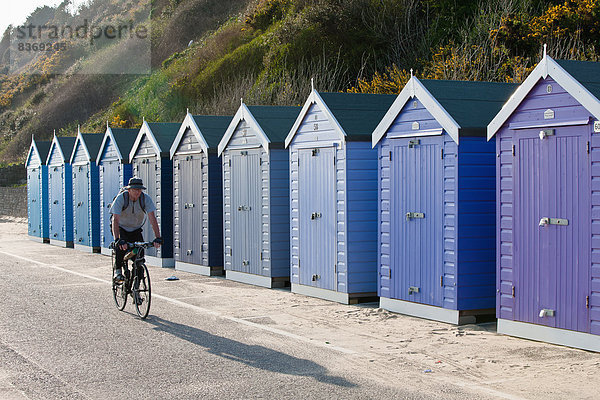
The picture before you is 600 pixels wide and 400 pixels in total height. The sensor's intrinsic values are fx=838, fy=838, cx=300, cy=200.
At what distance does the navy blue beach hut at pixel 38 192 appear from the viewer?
2752cm

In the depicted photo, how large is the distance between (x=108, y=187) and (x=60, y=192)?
4.34m

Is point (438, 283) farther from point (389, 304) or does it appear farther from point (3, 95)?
point (3, 95)

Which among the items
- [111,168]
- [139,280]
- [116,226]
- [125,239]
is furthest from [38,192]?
[139,280]

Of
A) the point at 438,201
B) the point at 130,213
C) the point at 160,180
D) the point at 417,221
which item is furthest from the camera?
the point at 160,180

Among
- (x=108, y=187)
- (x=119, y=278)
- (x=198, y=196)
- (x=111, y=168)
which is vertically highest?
(x=111, y=168)

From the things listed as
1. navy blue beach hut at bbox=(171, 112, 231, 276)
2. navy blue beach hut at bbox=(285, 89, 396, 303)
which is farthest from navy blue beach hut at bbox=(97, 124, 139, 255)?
navy blue beach hut at bbox=(285, 89, 396, 303)

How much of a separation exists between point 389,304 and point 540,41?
1366 cm

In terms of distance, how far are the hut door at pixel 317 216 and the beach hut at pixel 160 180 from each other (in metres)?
6.03

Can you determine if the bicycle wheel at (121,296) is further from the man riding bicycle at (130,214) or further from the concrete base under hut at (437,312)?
the concrete base under hut at (437,312)

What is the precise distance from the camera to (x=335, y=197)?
12656 millimetres

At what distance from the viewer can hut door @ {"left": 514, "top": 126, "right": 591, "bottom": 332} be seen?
8617mm

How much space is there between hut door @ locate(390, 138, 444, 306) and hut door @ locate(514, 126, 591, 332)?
137cm

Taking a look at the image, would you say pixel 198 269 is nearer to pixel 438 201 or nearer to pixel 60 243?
pixel 438 201

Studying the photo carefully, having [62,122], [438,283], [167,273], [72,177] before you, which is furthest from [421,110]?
[62,122]
